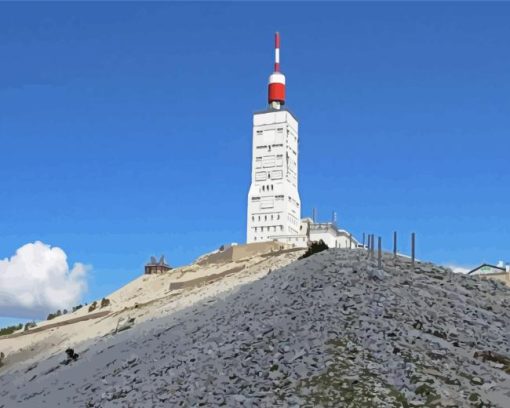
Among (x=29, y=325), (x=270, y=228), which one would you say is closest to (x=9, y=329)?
(x=29, y=325)

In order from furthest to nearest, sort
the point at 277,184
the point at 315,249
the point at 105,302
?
the point at 277,184 < the point at 105,302 < the point at 315,249

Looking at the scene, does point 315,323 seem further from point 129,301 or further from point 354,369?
point 129,301

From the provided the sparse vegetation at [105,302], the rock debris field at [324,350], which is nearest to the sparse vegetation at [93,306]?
the sparse vegetation at [105,302]

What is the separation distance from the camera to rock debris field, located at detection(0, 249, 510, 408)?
22.4m

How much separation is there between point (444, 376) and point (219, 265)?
55.6 meters

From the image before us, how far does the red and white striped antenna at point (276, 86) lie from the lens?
427ft

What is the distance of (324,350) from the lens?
2464 centimetres

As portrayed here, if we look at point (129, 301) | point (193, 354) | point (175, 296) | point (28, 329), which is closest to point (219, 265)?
point (129, 301)

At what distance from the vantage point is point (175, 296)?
5956cm

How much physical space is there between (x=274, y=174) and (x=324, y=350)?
321 feet

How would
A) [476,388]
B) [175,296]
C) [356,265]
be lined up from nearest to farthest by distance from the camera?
[476,388]
[356,265]
[175,296]

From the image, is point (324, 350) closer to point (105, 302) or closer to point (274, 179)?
point (105, 302)

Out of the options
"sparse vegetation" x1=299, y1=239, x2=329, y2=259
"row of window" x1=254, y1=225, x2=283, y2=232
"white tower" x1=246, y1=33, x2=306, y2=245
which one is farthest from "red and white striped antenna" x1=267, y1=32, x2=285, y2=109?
"sparse vegetation" x1=299, y1=239, x2=329, y2=259

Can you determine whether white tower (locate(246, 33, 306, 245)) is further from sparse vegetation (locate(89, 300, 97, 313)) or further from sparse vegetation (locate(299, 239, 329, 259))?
sparse vegetation (locate(299, 239, 329, 259))
